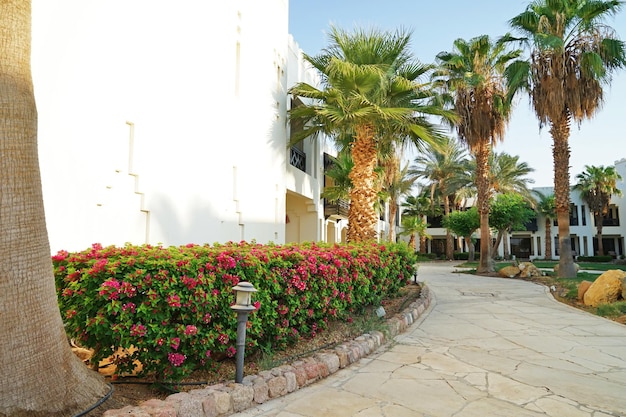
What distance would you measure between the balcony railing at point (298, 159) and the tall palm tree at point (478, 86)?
7256 millimetres

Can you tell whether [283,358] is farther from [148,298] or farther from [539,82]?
[539,82]

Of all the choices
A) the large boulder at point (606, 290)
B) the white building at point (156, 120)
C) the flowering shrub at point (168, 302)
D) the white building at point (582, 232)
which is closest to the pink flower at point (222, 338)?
the flowering shrub at point (168, 302)

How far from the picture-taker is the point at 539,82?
1562 centimetres

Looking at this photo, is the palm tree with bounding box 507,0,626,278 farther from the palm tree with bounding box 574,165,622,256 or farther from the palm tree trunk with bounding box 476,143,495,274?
the palm tree with bounding box 574,165,622,256

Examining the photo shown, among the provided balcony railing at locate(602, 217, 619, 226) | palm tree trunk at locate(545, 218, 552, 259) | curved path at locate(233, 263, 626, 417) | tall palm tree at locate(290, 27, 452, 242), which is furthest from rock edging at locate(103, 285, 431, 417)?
balcony railing at locate(602, 217, 619, 226)

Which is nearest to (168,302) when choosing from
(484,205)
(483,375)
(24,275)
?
(24,275)

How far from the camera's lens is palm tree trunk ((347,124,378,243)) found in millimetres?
12289

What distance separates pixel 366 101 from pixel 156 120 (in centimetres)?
629

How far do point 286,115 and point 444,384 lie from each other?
9509mm

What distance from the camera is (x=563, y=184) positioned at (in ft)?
53.9

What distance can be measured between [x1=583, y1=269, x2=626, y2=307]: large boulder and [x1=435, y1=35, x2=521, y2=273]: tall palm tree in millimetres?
9676

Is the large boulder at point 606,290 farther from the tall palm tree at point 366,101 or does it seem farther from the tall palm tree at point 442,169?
the tall palm tree at point 442,169

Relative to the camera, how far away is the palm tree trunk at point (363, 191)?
12289 mm

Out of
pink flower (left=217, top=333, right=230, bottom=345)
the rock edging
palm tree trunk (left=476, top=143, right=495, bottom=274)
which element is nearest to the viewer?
the rock edging
